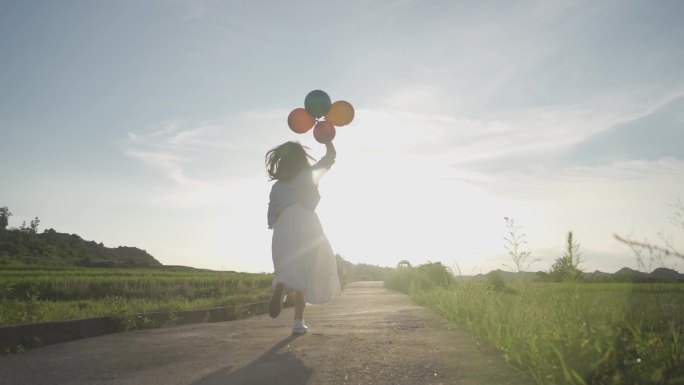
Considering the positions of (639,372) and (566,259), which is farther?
(566,259)

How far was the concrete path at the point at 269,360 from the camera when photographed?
9.71ft

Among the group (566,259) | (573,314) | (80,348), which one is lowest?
(80,348)

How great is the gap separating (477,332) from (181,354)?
258 centimetres

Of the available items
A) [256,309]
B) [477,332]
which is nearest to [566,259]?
[477,332]

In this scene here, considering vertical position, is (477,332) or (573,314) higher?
(573,314)

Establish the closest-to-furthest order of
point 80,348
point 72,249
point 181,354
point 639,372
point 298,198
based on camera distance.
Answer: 1. point 639,372
2. point 181,354
3. point 80,348
4. point 298,198
5. point 72,249

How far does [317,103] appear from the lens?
6.32m

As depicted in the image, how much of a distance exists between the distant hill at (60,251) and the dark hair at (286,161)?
4038 centimetres

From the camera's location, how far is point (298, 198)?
219 inches

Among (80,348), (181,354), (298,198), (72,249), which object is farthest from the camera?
(72,249)

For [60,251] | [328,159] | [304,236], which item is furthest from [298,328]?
[60,251]

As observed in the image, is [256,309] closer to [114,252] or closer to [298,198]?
[298,198]

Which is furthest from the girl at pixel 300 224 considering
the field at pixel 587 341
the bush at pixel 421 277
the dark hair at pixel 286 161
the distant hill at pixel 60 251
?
the distant hill at pixel 60 251

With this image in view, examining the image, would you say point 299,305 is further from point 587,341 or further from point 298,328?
point 587,341
